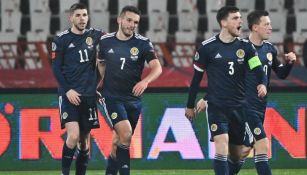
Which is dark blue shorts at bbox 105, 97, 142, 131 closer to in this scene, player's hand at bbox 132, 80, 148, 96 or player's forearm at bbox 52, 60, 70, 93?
player's hand at bbox 132, 80, 148, 96

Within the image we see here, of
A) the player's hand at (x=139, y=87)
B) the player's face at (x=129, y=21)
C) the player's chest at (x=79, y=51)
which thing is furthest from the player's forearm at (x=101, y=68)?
the player's hand at (x=139, y=87)

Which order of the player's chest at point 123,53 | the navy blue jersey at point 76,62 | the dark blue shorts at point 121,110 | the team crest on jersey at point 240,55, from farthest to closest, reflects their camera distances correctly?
the navy blue jersey at point 76,62 < the player's chest at point 123,53 < the dark blue shorts at point 121,110 < the team crest on jersey at point 240,55

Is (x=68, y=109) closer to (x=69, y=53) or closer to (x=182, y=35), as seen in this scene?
(x=69, y=53)

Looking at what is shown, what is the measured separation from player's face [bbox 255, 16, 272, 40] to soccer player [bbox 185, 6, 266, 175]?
45cm

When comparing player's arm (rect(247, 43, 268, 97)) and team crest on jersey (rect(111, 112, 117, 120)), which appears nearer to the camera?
player's arm (rect(247, 43, 268, 97))

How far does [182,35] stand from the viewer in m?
16.6

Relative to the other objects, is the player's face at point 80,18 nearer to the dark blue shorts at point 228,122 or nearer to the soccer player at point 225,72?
the soccer player at point 225,72

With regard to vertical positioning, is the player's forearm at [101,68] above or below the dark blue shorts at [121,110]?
above

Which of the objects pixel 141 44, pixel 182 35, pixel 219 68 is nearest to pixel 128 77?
pixel 141 44

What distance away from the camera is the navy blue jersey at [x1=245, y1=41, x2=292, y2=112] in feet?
29.4

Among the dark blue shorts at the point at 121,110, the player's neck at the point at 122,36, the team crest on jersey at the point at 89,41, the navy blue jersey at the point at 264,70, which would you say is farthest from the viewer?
the team crest on jersey at the point at 89,41

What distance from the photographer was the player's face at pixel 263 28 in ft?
29.9

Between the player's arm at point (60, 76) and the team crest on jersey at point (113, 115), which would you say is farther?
the player's arm at point (60, 76)

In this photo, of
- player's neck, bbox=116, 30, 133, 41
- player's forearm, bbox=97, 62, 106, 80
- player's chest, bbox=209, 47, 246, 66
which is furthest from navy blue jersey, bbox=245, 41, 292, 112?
player's forearm, bbox=97, 62, 106, 80
